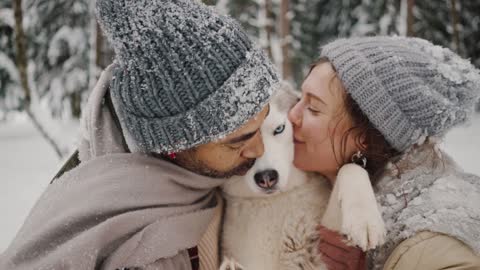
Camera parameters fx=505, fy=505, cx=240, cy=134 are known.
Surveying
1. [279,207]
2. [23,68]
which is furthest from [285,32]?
[279,207]

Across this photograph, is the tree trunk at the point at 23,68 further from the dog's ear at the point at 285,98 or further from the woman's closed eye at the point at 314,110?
the woman's closed eye at the point at 314,110

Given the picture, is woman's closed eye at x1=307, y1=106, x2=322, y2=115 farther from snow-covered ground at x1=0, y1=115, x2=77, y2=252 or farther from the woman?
snow-covered ground at x1=0, y1=115, x2=77, y2=252

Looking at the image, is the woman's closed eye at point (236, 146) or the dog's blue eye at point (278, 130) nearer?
the woman's closed eye at point (236, 146)

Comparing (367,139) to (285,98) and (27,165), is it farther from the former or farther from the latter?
(27,165)

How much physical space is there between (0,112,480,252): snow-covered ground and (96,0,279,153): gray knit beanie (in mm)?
4081

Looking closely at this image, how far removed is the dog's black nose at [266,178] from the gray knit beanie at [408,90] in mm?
520

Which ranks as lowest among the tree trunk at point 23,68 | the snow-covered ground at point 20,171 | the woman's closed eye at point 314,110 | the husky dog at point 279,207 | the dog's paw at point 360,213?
the snow-covered ground at point 20,171

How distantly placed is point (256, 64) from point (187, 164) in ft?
1.78

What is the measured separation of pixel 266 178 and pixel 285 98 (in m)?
0.56

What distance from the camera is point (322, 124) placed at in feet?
8.09

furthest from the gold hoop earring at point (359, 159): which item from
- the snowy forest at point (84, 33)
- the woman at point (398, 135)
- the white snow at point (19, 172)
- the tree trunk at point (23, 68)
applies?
the snowy forest at point (84, 33)

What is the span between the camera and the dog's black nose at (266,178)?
2324 mm

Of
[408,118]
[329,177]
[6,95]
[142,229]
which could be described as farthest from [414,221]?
[6,95]

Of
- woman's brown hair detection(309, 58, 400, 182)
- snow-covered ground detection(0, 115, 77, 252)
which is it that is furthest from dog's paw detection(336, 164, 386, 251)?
snow-covered ground detection(0, 115, 77, 252)
